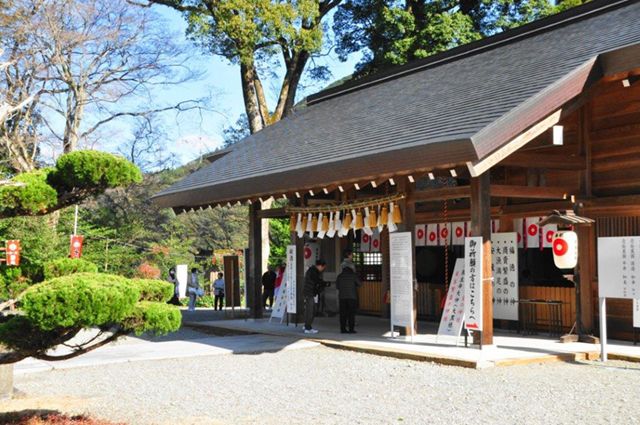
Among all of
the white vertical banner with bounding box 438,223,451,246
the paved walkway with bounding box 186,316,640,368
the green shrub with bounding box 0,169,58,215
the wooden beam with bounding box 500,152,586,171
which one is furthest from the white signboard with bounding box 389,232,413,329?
the green shrub with bounding box 0,169,58,215

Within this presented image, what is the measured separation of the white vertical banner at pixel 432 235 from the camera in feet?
46.8

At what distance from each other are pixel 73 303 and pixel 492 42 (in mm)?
11619

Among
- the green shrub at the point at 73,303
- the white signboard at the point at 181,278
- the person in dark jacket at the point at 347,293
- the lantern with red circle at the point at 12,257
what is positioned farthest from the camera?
the white signboard at the point at 181,278

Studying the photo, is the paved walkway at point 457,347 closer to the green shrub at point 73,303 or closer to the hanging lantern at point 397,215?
the hanging lantern at point 397,215

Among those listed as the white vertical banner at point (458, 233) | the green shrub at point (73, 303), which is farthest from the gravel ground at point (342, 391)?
the white vertical banner at point (458, 233)

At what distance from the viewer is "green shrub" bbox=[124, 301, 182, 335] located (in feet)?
17.1

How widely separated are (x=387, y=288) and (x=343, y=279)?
3.42 m

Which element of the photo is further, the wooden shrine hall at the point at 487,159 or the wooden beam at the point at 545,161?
the wooden beam at the point at 545,161

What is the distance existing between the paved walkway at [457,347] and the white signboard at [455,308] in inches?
8.6

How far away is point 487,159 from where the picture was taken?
28.4ft

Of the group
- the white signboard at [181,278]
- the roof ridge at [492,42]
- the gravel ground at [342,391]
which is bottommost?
the gravel ground at [342,391]

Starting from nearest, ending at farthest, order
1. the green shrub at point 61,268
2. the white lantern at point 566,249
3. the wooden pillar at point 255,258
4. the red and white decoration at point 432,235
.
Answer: the green shrub at point 61,268, the white lantern at point 566,249, the red and white decoration at point 432,235, the wooden pillar at point 255,258

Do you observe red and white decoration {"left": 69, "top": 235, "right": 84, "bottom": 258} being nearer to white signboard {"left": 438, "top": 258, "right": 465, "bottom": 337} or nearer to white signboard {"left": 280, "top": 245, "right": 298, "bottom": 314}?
white signboard {"left": 280, "top": 245, "right": 298, "bottom": 314}

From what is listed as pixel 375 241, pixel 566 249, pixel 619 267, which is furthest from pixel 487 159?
pixel 375 241
